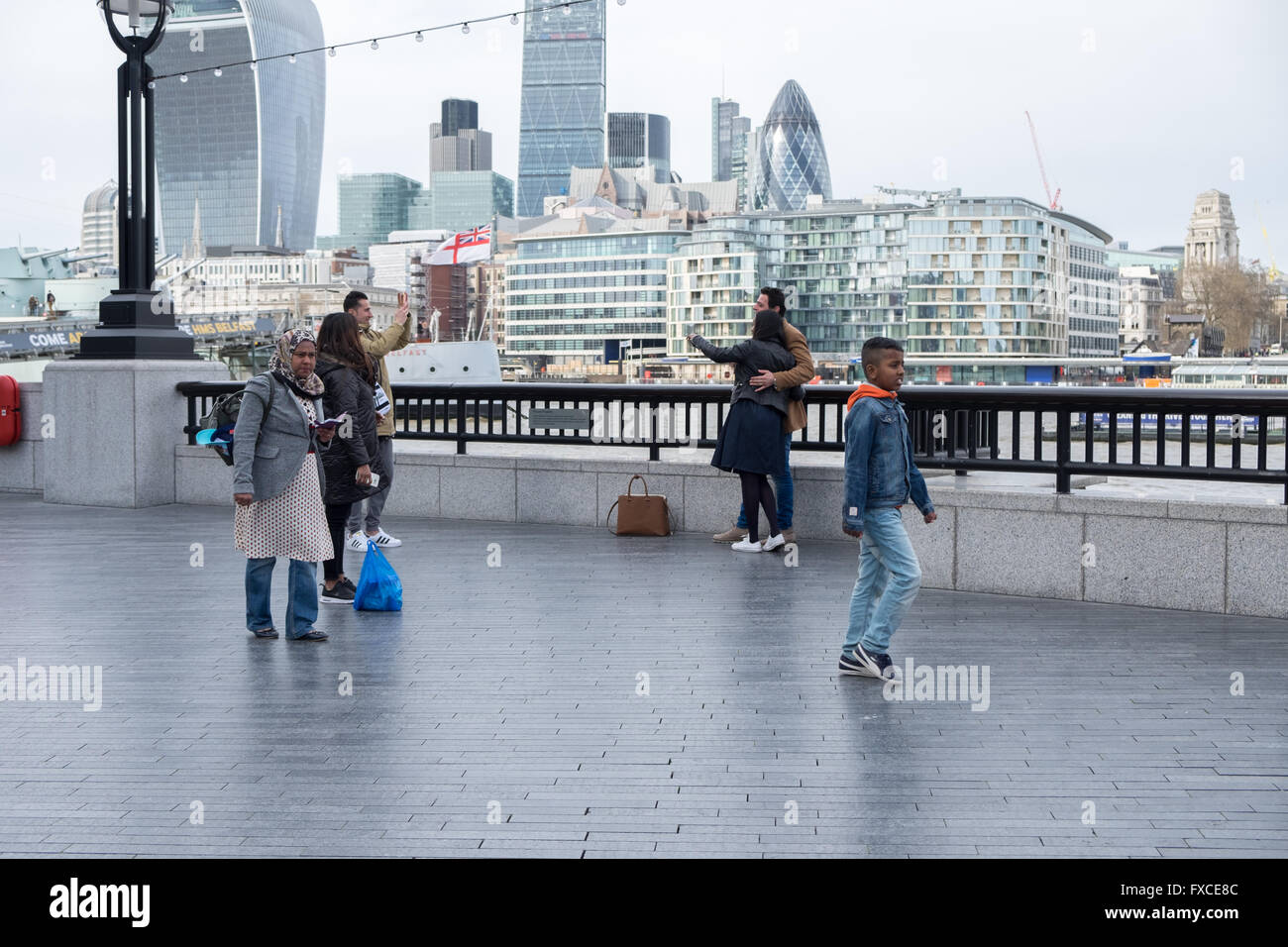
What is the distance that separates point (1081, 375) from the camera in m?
147

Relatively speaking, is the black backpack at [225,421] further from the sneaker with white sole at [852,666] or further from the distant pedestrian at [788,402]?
the distant pedestrian at [788,402]

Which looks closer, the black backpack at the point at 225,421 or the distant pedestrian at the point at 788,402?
the black backpack at the point at 225,421

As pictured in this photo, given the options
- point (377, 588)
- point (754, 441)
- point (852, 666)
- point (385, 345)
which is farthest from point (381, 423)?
point (852, 666)

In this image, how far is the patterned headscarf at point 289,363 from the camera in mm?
7730

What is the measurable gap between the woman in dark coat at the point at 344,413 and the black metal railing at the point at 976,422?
366cm

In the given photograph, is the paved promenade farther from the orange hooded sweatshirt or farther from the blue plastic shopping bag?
the orange hooded sweatshirt

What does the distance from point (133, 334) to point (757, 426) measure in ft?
24.4

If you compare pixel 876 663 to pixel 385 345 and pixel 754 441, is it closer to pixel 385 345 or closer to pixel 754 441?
pixel 754 441

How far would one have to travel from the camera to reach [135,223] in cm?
1461

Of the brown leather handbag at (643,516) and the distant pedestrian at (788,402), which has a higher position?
the distant pedestrian at (788,402)

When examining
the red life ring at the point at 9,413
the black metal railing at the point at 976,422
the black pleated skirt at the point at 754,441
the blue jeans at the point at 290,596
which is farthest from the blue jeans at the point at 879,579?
the red life ring at the point at 9,413
